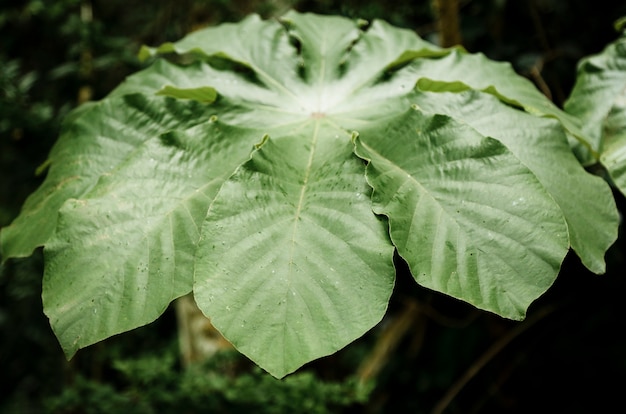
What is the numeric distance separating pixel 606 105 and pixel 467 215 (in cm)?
48

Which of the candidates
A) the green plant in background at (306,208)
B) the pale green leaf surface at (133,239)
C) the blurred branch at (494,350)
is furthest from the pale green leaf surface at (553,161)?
the blurred branch at (494,350)

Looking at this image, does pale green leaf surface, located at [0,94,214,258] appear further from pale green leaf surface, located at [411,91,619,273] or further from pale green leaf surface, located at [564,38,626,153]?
pale green leaf surface, located at [564,38,626,153]

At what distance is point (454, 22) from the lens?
150 cm

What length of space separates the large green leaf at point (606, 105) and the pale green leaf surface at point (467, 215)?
0.84ft

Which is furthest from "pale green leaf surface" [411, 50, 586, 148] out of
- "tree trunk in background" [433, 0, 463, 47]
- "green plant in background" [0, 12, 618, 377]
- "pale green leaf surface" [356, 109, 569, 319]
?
"tree trunk in background" [433, 0, 463, 47]

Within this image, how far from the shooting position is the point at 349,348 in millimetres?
2299

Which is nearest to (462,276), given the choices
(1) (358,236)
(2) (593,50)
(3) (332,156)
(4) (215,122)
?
(1) (358,236)

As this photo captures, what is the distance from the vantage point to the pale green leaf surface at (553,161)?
80cm

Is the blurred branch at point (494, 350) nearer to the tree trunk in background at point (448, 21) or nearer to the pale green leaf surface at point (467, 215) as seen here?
the tree trunk in background at point (448, 21)

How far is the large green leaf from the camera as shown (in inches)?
35.6

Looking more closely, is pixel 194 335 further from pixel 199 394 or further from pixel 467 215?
pixel 467 215

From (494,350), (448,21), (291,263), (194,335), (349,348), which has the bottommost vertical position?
(349,348)

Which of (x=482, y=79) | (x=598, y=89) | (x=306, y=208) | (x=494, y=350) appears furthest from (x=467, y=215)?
(x=494, y=350)

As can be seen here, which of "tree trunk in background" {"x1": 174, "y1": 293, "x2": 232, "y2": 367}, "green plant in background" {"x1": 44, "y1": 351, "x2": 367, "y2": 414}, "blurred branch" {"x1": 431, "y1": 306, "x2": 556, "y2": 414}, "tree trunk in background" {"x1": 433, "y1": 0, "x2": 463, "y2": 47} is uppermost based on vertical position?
"tree trunk in background" {"x1": 433, "y1": 0, "x2": 463, "y2": 47}
